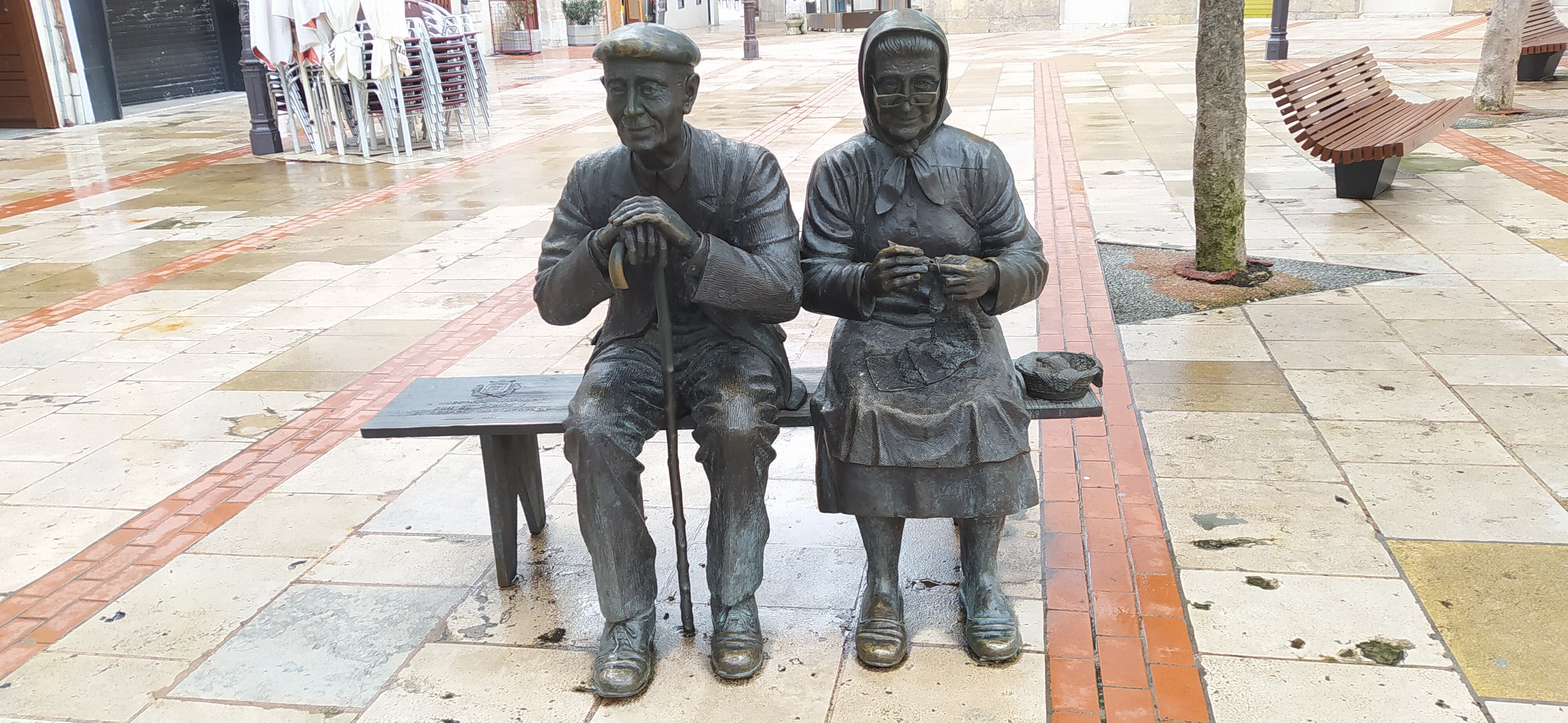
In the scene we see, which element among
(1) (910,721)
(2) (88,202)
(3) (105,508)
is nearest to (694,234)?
(1) (910,721)

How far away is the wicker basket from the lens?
11.2ft

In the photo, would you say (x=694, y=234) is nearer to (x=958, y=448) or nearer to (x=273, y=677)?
(x=958, y=448)

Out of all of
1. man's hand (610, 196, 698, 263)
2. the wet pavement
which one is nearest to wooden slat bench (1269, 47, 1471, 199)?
the wet pavement

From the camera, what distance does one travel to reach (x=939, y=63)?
311 centimetres

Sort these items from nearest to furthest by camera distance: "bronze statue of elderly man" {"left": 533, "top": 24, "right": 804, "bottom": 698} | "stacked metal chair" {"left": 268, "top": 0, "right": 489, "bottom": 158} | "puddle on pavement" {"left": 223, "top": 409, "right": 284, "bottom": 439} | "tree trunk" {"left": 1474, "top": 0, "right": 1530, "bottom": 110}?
"bronze statue of elderly man" {"left": 533, "top": 24, "right": 804, "bottom": 698} → "puddle on pavement" {"left": 223, "top": 409, "right": 284, "bottom": 439} → "tree trunk" {"left": 1474, "top": 0, "right": 1530, "bottom": 110} → "stacked metal chair" {"left": 268, "top": 0, "right": 489, "bottom": 158}

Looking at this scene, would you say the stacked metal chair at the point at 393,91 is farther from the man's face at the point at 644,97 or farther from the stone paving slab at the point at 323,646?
the man's face at the point at 644,97

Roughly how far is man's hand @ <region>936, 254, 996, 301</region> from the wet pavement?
97 cm

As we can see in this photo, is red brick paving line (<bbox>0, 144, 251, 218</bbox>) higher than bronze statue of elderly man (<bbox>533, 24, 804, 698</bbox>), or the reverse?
bronze statue of elderly man (<bbox>533, 24, 804, 698</bbox>)

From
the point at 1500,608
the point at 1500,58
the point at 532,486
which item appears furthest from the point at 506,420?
the point at 1500,58

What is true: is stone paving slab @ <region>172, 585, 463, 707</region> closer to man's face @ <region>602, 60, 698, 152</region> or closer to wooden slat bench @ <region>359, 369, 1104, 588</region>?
wooden slat bench @ <region>359, 369, 1104, 588</region>

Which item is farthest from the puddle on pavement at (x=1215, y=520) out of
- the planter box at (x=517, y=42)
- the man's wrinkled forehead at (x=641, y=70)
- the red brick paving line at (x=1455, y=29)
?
the planter box at (x=517, y=42)

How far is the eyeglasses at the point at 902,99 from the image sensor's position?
10.2 ft

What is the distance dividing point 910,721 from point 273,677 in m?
1.73

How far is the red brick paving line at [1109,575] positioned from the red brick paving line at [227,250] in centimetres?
571
